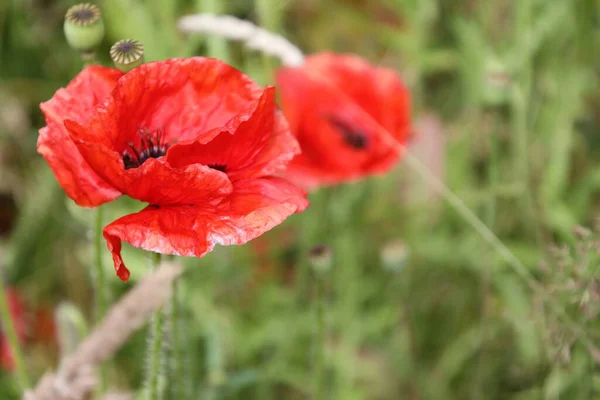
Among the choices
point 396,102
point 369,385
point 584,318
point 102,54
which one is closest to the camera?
point 584,318

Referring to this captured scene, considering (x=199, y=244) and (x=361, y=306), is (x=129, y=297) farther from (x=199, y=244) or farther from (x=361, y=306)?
(x=361, y=306)

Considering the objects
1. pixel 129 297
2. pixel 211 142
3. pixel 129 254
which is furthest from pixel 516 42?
pixel 129 297

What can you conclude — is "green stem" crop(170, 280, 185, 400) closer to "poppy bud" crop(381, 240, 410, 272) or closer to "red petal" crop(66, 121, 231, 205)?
"red petal" crop(66, 121, 231, 205)

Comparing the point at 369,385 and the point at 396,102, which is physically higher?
the point at 396,102

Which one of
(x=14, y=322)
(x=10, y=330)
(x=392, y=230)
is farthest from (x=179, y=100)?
(x=392, y=230)

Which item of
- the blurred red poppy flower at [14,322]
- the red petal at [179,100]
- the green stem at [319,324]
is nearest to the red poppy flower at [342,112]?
the green stem at [319,324]

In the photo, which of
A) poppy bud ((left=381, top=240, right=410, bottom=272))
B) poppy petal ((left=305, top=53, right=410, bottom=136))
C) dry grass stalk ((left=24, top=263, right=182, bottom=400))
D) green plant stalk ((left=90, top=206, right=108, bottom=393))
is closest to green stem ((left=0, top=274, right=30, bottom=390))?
green plant stalk ((left=90, top=206, right=108, bottom=393))
